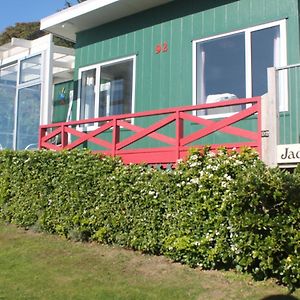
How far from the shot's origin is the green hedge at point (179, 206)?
657cm

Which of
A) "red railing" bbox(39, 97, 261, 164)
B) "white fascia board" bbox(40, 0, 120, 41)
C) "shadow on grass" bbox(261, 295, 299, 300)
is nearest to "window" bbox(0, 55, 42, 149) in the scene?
"white fascia board" bbox(40, 0, 120, 41)

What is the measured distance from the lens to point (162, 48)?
11.2 metres

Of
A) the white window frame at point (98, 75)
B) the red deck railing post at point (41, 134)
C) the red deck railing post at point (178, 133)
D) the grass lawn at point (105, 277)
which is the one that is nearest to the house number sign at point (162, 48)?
the white window frame at point (98, 75)

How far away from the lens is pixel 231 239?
7.04 m

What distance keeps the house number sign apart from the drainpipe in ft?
13.5

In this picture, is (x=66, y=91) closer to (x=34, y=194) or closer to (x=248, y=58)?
(x=34, y=194)

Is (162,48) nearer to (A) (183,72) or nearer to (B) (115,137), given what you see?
(A) (183,72)

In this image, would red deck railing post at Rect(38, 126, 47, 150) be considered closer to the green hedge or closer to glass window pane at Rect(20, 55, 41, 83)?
the green hedge

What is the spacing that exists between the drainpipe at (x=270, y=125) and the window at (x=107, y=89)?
4862 millimetres

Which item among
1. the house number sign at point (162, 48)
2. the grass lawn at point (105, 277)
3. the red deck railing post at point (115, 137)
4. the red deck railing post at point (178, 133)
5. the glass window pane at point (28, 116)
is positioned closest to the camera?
the grass lawn at point (105, 277)

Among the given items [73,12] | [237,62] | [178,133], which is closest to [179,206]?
[178,133]

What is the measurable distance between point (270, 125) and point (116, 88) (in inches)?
227

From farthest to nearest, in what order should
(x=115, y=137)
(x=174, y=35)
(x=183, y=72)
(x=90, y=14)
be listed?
(x=90, y=14)
(x=174, y=35)
(x=183, y=72)
(x=115, y=137)

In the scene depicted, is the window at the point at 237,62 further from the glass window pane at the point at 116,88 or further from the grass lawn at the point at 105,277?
the grass lawn at the point at 105,277
